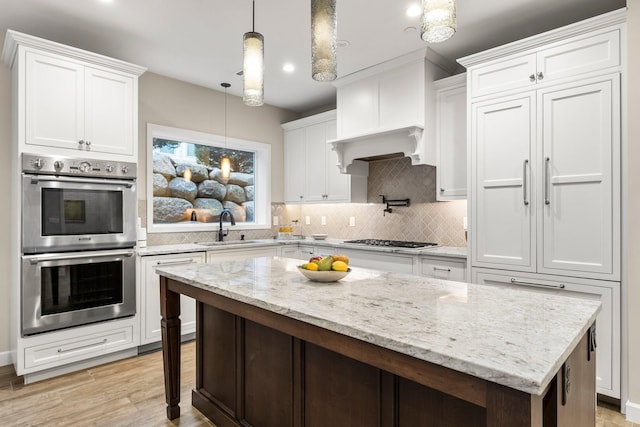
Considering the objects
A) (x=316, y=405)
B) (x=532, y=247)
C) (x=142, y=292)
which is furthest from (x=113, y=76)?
(x=532, y=247)

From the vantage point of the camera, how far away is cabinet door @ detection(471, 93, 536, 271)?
278 centimetres

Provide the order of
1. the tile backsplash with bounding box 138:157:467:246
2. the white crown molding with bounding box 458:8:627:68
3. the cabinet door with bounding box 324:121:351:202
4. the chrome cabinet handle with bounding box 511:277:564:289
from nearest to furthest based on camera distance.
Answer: the white crown molding with bounding box 458:8:627:68 < the chrome cabinet handle with bounding box 511:277:564:289 < the tile backsplash with bounding box 138:157:467:246 < the cabinet door with bounding box 324:121:351:202

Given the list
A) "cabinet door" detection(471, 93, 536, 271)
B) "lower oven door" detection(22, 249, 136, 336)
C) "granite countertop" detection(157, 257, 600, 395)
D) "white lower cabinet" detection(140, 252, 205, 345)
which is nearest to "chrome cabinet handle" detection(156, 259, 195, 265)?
"white lower cabinet" detection(140, 252, 205, 345)

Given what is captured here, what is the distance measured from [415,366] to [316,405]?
2.51 ft

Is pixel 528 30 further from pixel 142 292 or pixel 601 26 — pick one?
pixel 142 292

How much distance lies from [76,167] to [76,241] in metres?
0.59

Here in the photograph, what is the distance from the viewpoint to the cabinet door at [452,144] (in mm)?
3473

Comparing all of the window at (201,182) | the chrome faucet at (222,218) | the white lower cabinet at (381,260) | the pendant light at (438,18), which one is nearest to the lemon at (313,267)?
the pendant light at (438,18)

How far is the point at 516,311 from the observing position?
1.36m

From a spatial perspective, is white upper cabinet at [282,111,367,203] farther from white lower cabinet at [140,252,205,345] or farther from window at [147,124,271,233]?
white lower cabinet at [140,252,205,345]

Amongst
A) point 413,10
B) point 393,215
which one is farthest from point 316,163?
point 413,10

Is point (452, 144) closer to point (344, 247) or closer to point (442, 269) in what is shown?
point (442, 269)

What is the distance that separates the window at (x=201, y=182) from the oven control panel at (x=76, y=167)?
0.81 meters

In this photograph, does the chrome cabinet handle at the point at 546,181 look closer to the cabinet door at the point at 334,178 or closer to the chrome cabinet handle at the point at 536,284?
the chrome cabinet handle at the point at 536,284
